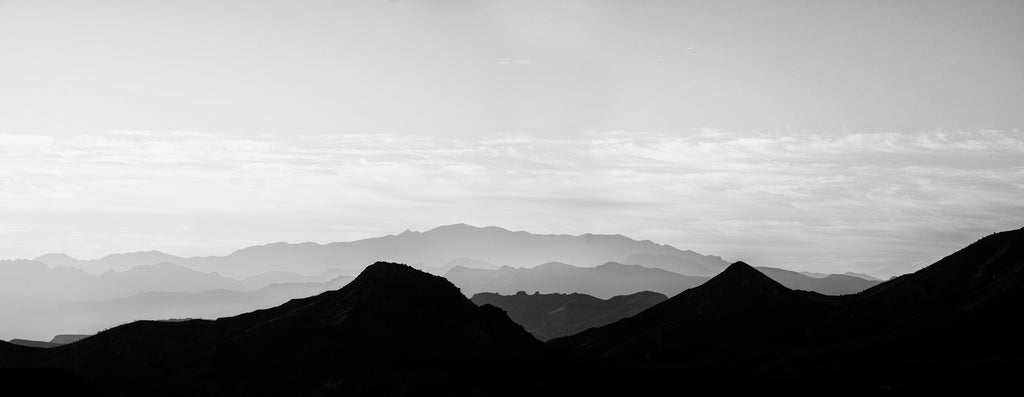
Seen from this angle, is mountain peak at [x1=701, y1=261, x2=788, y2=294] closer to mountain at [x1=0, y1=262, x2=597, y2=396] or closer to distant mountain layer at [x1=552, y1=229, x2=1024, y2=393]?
distant mountain layer at [x1=552, y1=229, x2=1024, y2=393]

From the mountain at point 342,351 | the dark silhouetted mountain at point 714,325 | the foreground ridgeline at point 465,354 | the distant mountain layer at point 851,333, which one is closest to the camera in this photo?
the mountain at point 342,351

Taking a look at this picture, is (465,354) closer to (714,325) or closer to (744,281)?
(714,325)

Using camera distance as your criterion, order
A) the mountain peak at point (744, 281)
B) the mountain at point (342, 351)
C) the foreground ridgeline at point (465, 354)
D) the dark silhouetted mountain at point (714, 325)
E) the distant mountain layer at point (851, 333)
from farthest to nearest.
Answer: the mountain peak at point (744, 281)
the dark silhouetted mountain at point (714, 325)
the distant mountain layer at point (851, 333)
the foreground ridgeline at point (465, 354)
the mountain at point (342, 351)

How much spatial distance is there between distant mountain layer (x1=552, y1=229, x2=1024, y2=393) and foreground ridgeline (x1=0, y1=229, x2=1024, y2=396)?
0.41 metres

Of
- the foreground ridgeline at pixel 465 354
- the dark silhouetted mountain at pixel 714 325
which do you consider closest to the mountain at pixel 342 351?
the foreground ridgeline at pixel 465 354

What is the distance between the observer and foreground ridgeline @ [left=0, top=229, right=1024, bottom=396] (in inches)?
4114

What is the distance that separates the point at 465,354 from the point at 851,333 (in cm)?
7640

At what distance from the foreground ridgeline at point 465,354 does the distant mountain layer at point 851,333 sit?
41cm

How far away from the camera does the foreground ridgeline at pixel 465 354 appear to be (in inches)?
4114

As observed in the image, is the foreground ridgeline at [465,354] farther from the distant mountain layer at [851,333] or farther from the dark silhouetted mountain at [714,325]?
the dark silhouetted mountain at [714,325]

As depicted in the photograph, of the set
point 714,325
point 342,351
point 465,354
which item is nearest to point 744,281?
point 714,325

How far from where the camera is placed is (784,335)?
164 metres

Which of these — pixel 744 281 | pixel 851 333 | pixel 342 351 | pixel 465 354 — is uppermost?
pixel 744 281

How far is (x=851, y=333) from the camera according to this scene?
155 m
